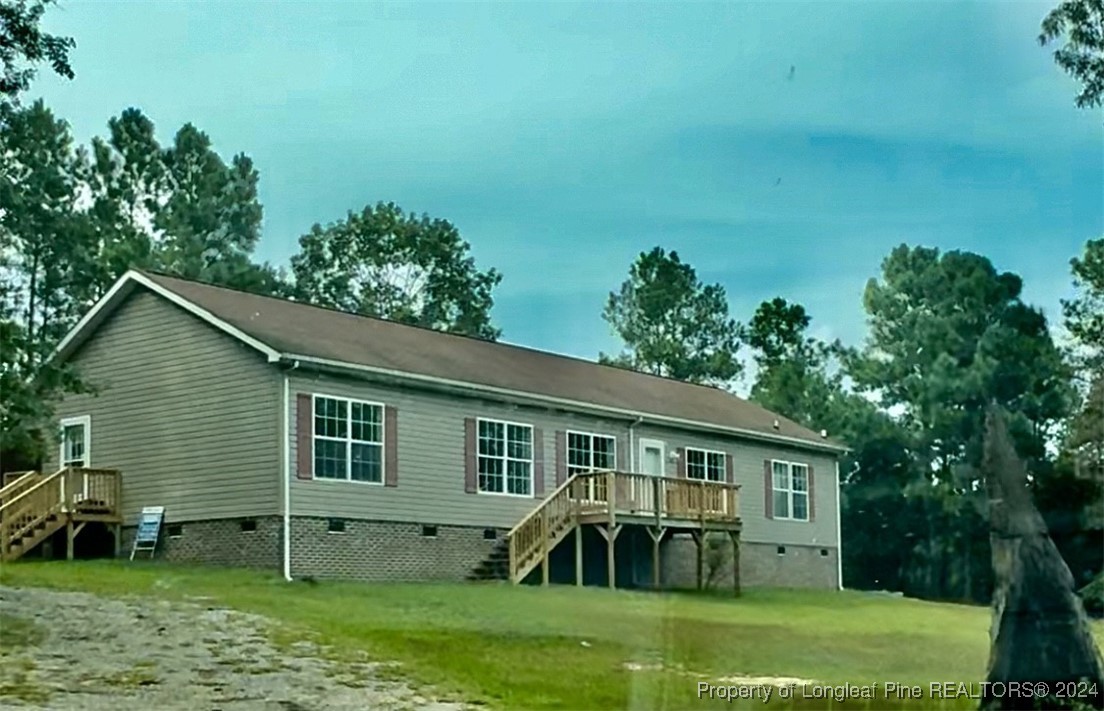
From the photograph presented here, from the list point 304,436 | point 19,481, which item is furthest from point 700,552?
point 19,481

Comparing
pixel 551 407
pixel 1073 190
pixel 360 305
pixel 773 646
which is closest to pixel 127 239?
pixel 360 305

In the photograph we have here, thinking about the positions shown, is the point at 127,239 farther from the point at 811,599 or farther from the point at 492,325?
the point at 811,599

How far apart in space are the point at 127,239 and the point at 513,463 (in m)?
6.41

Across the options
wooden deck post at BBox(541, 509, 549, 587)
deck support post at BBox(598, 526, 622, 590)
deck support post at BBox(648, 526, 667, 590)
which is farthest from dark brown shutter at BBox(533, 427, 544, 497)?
deck support post at BBox(648, 526, 667, 590)

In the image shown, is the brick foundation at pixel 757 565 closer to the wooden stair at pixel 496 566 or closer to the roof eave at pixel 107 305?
the wooden stair at pixel 496 566

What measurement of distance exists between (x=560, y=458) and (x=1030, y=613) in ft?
27.4

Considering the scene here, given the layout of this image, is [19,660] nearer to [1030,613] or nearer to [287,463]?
[1030,613]

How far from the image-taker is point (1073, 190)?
641 cm

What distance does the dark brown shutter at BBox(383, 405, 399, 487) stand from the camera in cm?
1319

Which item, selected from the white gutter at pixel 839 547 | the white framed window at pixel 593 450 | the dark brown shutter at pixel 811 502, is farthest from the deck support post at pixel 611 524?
the white gutter at pixel 839 547

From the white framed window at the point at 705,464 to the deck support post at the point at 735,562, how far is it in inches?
36.7

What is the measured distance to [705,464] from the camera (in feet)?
41.5

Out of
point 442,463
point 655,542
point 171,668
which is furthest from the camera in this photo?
point 442,463

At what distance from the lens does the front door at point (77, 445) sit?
1184 cm
